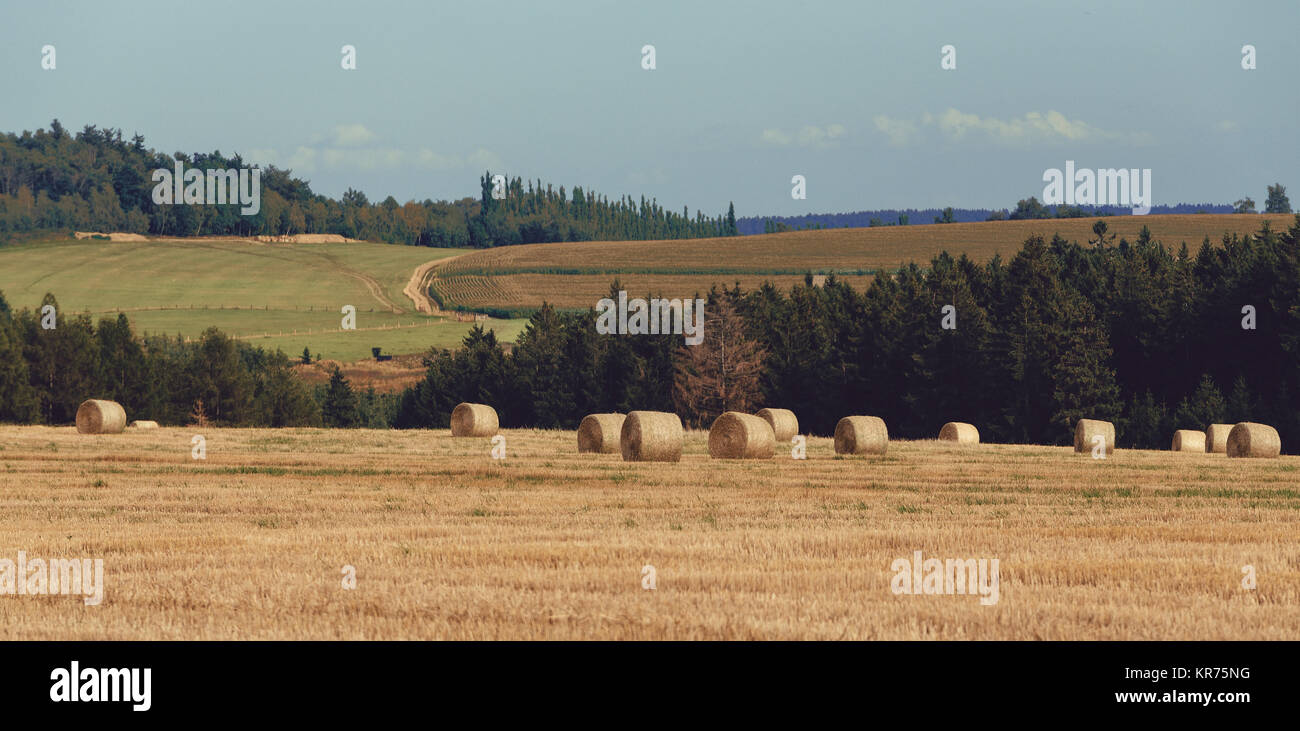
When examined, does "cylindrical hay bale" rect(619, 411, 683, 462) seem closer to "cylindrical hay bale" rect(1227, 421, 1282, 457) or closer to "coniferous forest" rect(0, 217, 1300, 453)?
"cylindrical hay bale" rect(1227, 421, 1282, 457)

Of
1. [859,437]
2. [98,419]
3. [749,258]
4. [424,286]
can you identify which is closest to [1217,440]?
[859,437]

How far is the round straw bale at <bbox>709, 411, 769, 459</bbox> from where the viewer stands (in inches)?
1375

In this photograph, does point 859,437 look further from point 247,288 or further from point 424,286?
point 247,288

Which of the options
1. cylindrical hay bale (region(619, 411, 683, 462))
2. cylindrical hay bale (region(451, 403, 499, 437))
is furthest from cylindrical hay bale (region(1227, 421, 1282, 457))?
cylindrical hay bale (region(451, 403, 499, 437))

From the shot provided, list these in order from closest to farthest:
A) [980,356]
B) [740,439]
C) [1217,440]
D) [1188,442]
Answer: [740,439]
[1217,440]
[1188,442]
[980,356]

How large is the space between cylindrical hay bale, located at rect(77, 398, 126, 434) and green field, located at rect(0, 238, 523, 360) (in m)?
66.8

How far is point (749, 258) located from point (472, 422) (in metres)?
102

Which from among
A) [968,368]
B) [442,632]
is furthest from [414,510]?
[968,368]

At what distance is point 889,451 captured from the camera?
40656 millimetres

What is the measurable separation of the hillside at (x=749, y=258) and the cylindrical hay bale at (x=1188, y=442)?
7623 centimetres

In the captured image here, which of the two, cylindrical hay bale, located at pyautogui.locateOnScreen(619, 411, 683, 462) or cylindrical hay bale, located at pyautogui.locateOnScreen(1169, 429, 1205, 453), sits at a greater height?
cylindrical hay bale, located at pyautogui.locateOnScreen(619, 411, 683, 462)

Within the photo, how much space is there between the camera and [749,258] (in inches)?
5807
